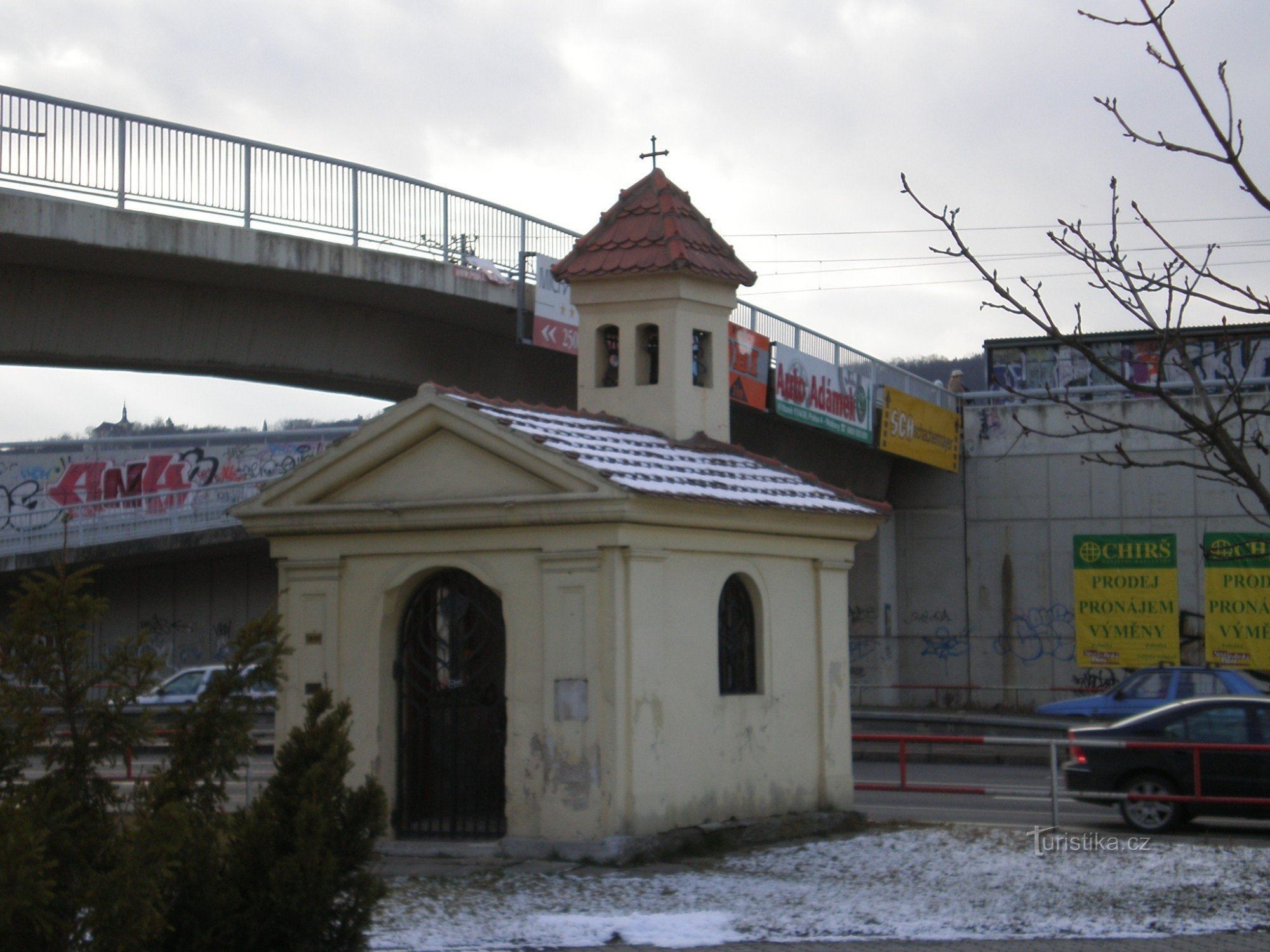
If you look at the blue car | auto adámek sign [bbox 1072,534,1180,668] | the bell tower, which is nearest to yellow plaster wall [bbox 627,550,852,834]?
the bell tower

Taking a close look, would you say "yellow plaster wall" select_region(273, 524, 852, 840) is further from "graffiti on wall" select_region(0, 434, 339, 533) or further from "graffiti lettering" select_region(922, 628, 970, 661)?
"graffiti on wall" select_region(0, 434, 339, 533)

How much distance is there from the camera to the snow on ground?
10125mm

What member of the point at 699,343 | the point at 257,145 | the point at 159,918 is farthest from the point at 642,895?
the point at 257,145

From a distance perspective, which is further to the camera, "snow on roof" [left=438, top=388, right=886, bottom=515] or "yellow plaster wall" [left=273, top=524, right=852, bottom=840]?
"snow on roof" [left=438, top=388, right=886, bottom=515]

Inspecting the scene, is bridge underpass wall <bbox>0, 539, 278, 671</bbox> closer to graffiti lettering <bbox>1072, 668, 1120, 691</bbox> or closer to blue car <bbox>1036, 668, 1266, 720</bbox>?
graffiti lettering <bbox>1072, 668, 1120, 691</bbox>

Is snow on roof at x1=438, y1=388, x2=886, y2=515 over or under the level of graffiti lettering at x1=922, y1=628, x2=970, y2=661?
over

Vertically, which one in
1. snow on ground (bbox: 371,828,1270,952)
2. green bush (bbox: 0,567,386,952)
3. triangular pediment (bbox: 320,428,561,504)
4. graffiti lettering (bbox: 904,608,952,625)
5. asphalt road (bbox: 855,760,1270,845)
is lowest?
asphalt road (bbox: 855,760,1270,845)

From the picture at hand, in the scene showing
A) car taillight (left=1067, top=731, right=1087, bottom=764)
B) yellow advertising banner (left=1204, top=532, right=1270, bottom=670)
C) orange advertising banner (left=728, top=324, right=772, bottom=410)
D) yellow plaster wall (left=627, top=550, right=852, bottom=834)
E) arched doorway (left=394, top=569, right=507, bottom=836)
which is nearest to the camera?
yellow plaster wall (left=627, top=550, right=852, bottom=834)

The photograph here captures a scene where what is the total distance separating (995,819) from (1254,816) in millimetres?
2845

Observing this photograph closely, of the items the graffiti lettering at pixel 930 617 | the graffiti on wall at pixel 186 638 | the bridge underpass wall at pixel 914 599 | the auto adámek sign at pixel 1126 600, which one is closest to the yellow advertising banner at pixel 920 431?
the bridge underpass wall at pixel 914 599

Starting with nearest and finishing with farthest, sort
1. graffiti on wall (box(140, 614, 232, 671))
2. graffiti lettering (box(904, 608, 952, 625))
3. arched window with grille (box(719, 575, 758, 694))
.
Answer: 1. arched window with grille (box(719, 575, 758, 694))
2. graffiti lettering (box(904, 608, 952, 625))
3. graffiti on wall (box(140, 614, 232, 671))

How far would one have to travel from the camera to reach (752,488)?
47.8ft

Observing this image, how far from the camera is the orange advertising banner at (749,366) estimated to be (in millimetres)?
27047

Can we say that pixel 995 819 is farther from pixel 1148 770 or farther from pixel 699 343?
pixel 699 343
